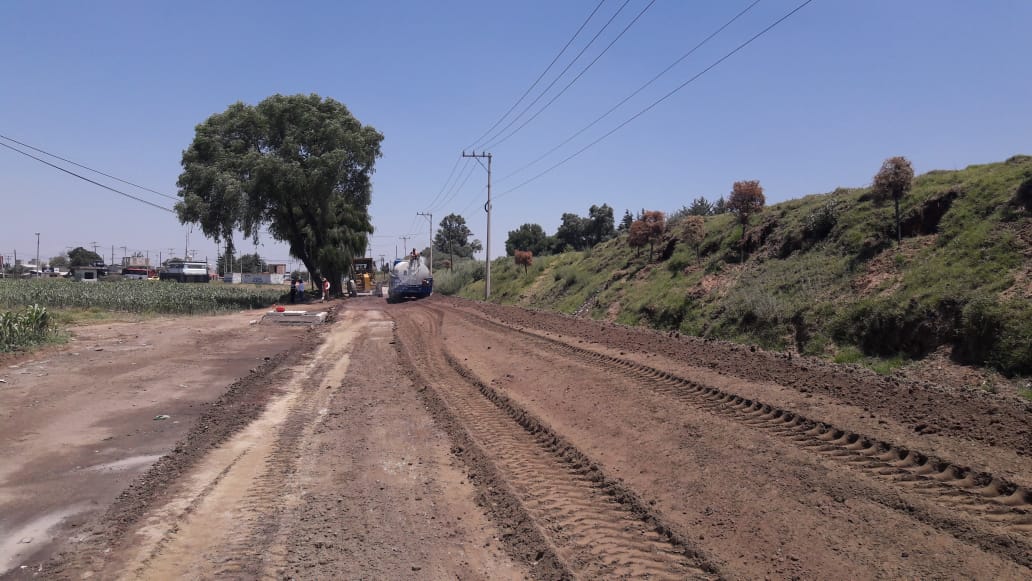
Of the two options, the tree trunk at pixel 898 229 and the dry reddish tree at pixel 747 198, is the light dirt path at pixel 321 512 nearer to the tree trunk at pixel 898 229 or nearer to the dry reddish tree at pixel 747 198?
the tree trunk at pixel 898 229

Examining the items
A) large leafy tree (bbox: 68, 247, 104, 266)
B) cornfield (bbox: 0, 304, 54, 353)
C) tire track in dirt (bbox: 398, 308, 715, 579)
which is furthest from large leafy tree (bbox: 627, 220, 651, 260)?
large leafy tree (bbox: 68, 247, 104, 266)

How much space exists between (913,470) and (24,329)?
Answer: 17.8 metres

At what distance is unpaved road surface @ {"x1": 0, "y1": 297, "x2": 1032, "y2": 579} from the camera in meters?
4.59

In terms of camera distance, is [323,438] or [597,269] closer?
[323,438]

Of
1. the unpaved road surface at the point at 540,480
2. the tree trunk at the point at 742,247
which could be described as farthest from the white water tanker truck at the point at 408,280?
the unpaved road surface at the point at 540,480

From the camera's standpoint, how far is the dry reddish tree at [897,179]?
15.1 m

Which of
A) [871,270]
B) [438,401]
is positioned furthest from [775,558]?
[871,270]

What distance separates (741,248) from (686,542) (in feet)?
58.5

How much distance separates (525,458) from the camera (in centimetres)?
708

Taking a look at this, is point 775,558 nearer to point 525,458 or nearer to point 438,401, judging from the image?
point 525,458

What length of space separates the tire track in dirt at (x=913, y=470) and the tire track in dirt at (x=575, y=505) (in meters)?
2.05

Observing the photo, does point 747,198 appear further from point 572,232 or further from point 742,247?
point 572,232

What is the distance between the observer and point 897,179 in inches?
595

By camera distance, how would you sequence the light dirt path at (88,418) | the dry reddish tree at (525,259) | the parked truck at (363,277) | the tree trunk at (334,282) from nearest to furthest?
1. the light dirt path at (88,418)
2. the dry reddish tree at (525,259)
3. the tree trunk at (334,282)
4. the parked truck at (363,277)
